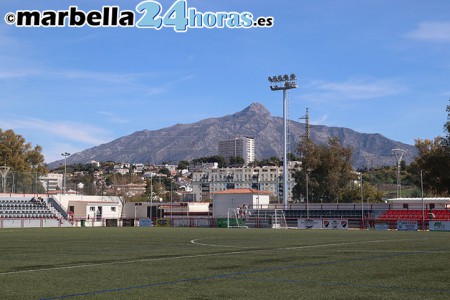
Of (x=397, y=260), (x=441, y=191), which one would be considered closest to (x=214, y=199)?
(x=441, y=191)

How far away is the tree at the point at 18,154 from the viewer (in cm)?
11538

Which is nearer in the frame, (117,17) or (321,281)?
(321,281)

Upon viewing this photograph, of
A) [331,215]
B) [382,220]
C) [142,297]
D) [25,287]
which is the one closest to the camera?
[142,297]

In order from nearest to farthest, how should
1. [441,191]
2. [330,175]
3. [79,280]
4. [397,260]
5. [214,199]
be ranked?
[79,280]
[397,260]
[441,191]
[214,199]
[330,175]

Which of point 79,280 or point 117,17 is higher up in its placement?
point 117,17

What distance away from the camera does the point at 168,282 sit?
13.1 m

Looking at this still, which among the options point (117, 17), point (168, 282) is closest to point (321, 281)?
point (168, 282)

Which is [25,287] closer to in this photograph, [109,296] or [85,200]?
[109,296]

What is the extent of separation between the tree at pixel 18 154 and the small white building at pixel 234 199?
43157 millimetres

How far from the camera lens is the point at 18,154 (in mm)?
118312

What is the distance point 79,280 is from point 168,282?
2.07 meters

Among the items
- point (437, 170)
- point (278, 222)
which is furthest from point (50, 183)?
point (437, 170)

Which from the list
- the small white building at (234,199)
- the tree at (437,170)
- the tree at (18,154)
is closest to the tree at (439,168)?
the tree at (437,170)

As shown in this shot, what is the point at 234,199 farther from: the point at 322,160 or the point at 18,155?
the point at 18,155
